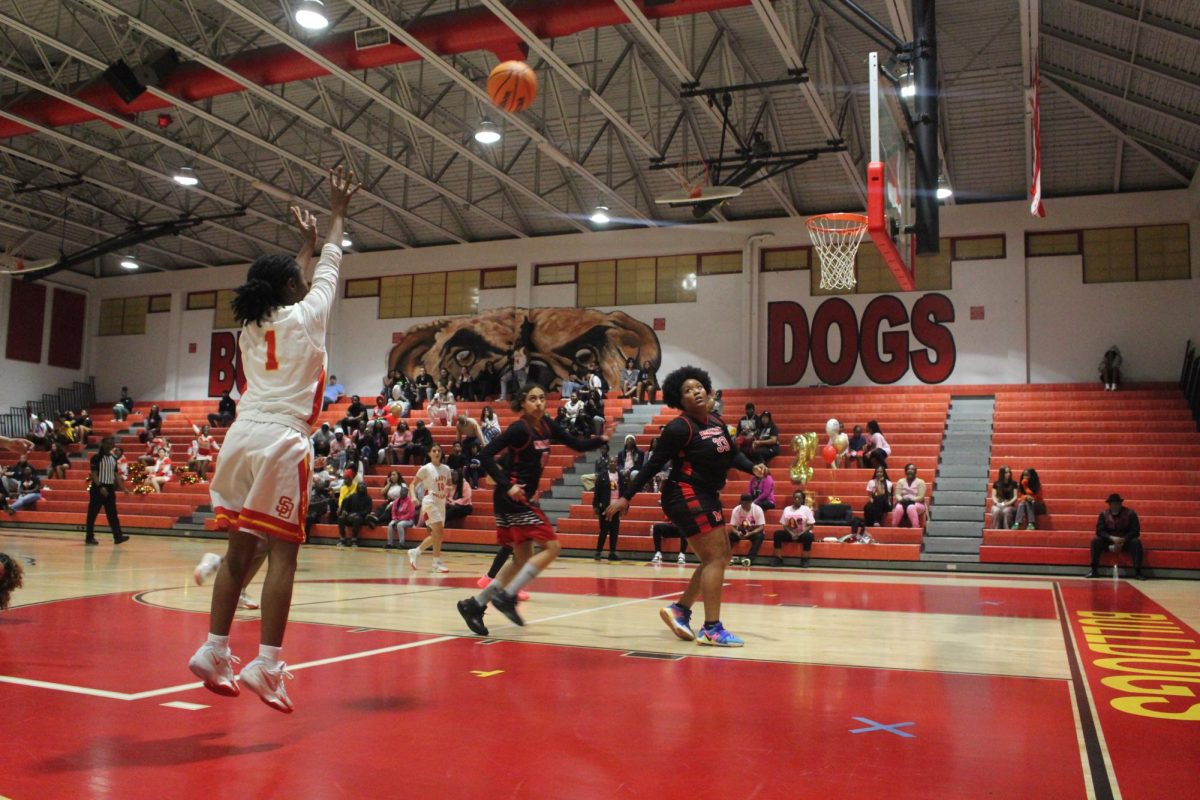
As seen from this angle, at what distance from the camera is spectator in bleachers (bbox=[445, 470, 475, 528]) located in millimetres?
18781

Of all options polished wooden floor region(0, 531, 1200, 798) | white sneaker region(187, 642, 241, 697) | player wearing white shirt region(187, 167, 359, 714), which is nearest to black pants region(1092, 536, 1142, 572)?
polished wooden floor region(0, 531, 1200, 798)

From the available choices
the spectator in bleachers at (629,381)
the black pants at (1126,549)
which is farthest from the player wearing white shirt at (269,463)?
the spectator in bleachers at (629,381)

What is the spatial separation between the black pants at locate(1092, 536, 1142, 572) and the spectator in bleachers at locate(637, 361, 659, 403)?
11.6 meters

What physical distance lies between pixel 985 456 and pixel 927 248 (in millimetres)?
10924

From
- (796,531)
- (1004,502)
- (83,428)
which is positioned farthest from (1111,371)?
(83,428)

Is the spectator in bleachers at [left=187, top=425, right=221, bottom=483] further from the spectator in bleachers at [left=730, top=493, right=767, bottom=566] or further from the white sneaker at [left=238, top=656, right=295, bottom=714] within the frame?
the white sneaker at [left=238, top=656, right=295, bottom=714]

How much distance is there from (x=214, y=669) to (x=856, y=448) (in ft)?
56.0

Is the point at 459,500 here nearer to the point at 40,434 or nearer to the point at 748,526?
the point at 748,526

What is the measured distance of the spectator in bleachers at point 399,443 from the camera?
71.8 ft

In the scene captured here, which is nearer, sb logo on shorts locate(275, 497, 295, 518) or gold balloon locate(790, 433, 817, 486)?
sb logo on shorts locate(275, 497, 295, 518)

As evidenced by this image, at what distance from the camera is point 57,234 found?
28641 millimetres

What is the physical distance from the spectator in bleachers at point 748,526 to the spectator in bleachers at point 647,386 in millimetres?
7908

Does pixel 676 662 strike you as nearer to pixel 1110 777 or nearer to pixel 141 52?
pixel 1110 777

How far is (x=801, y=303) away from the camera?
975 inches
